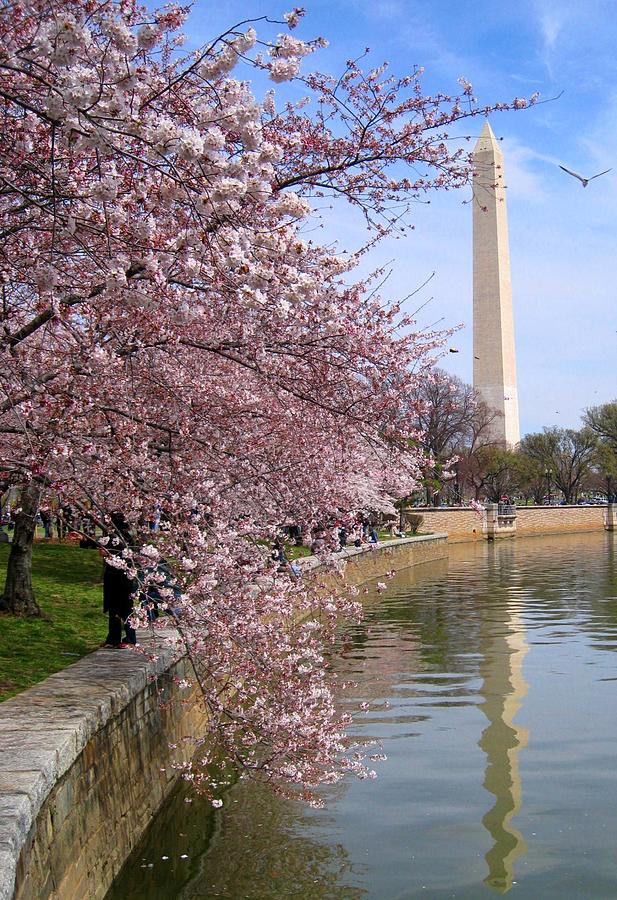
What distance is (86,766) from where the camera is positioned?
21.2 ft

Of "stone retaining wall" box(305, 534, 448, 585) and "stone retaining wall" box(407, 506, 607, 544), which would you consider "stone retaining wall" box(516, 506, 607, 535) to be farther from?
"stone retaining wall" box(305, 534, 448, 585)

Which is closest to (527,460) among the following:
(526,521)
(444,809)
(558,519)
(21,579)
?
(558,519)

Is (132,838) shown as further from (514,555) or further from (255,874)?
(514,555)

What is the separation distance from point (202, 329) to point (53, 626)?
5.52 meters

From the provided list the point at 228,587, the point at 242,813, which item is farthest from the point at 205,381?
the point at 242,813

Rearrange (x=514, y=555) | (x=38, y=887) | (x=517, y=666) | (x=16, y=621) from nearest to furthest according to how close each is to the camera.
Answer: (x=38, y=887)
(x=16, y=621)
(x=517, y=666)
(x=514, y=555)

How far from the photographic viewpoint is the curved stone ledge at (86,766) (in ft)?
16.8

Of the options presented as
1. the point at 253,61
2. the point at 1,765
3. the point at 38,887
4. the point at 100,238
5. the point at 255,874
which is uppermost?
the point at 253,61

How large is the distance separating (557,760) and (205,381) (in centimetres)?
521

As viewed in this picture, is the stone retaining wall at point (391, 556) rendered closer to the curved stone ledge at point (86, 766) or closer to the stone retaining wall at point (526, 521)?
the stone retaining wall at point (526, 521)

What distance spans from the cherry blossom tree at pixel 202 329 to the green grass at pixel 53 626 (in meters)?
1.85

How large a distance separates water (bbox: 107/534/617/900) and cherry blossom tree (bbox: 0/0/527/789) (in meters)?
0.64

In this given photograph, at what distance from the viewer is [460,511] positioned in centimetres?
6038

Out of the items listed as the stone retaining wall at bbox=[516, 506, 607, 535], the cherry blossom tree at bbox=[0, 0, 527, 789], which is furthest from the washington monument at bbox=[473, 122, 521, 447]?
the cherry blossom tree at bbox=[0, 0, 527, 789]
